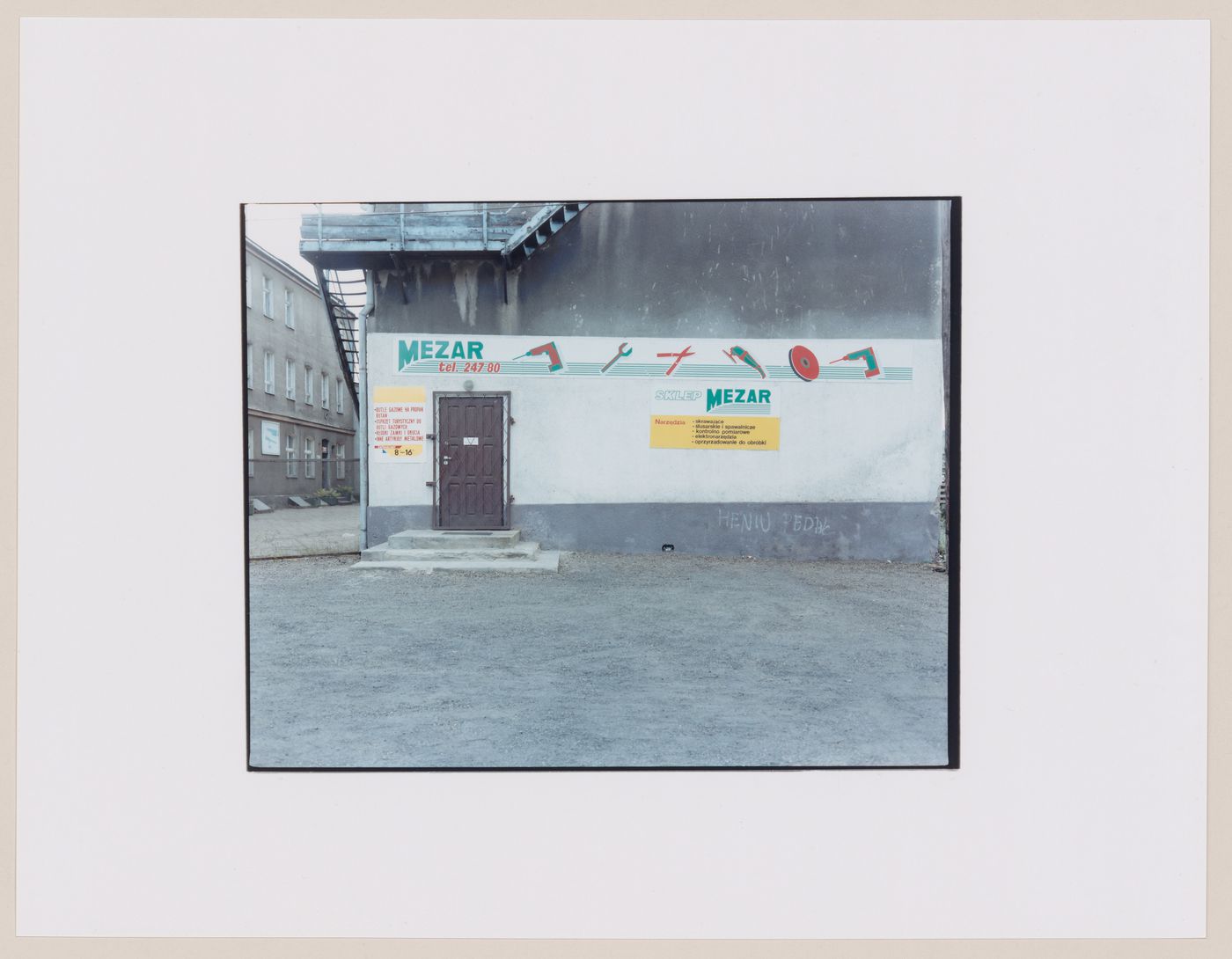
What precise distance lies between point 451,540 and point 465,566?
843 mm

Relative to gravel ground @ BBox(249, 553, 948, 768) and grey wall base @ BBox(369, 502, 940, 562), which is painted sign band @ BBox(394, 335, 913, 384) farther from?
gravel ground @ BBox(249, 553, 948, 768)

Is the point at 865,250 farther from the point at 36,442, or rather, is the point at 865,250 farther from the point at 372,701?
the point at 36,442

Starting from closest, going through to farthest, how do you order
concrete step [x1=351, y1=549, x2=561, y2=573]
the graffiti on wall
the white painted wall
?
1. concrete step [x1=351, y1=549, x2=561, y2=573]
2. the white painted wall
3. the graffiti on wall

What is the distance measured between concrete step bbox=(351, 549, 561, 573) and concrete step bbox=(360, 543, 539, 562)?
0.06 meters

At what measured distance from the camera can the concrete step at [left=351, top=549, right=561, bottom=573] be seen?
9055mm

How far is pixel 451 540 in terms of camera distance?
9.93 m

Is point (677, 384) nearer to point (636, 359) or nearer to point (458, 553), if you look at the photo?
point (636, 359)

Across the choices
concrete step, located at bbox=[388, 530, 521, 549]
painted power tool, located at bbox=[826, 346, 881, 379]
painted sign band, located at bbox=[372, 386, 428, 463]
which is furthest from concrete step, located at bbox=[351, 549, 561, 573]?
painted power tool, located at bbox=[826, 346, 881, 379]

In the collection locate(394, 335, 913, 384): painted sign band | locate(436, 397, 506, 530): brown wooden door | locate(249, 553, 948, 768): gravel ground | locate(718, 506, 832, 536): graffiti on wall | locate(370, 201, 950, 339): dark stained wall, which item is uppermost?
locate(370, 201, 950, 339): dark stained wall

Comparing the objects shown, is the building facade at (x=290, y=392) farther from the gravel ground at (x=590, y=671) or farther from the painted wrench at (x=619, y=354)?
the gravel ground at (x=590, y=671)

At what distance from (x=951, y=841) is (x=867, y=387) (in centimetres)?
925

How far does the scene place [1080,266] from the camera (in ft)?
7.80

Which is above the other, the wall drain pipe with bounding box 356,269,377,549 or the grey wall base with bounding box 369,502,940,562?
the wall drain pipe with bounding box 356,269,377,549

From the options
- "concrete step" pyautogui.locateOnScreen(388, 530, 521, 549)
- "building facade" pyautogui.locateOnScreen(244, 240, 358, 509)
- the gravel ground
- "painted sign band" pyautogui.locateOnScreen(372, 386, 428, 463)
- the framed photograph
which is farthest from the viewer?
"building facade" pyautogui.locateOnScreen(244, 240, 358, 509)
